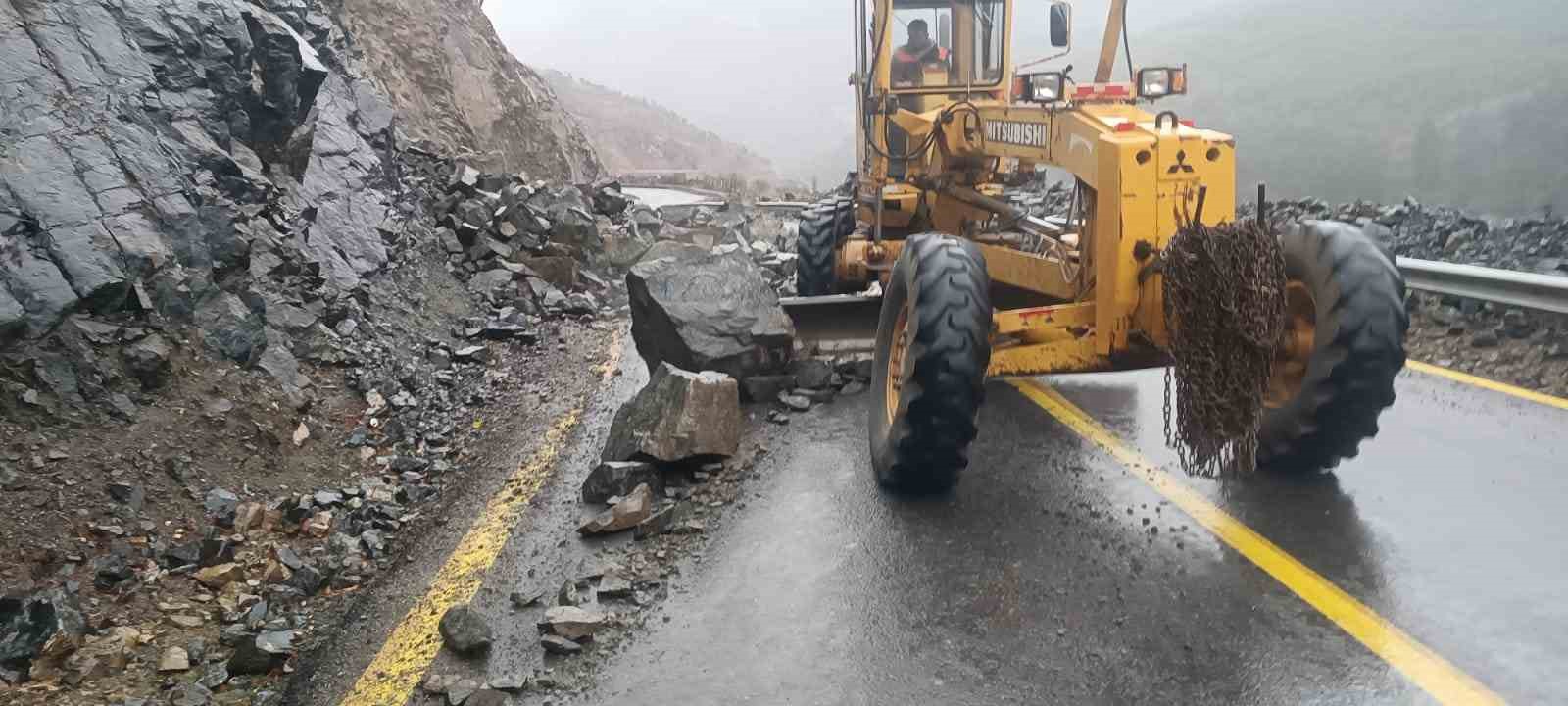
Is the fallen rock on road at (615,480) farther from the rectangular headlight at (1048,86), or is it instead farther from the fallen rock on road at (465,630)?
the rectangular headlight at (1048,86)

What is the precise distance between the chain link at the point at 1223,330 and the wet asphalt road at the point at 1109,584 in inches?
15.5

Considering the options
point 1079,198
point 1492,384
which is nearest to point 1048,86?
point 1079,198

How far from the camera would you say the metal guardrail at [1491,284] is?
6.57 metres

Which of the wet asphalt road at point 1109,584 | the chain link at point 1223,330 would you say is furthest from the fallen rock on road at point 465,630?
the chain link at point 1223,330

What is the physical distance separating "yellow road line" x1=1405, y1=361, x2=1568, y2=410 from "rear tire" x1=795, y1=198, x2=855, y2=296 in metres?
4.46

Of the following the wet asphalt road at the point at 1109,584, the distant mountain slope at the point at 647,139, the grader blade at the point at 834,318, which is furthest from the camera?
the distant mountain slope at the point at 647,139

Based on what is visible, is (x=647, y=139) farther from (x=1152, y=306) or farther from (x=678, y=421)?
(x=1152, y=306)

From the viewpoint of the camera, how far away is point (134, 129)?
6.95 m

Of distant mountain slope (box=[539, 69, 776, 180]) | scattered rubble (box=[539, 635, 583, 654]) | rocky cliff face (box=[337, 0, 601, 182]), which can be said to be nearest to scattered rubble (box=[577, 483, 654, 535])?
scattered rubble (box=[539, 635, 583, 654])

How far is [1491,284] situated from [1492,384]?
973 mm

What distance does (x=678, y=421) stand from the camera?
18.8 feet

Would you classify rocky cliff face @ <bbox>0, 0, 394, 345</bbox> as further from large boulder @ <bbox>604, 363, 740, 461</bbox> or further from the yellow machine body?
the yellow machine body

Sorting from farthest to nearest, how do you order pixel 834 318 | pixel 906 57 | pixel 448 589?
pixel 906 57 → pixel 834 318 → pixel 448 589

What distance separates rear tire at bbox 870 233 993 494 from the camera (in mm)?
4848
